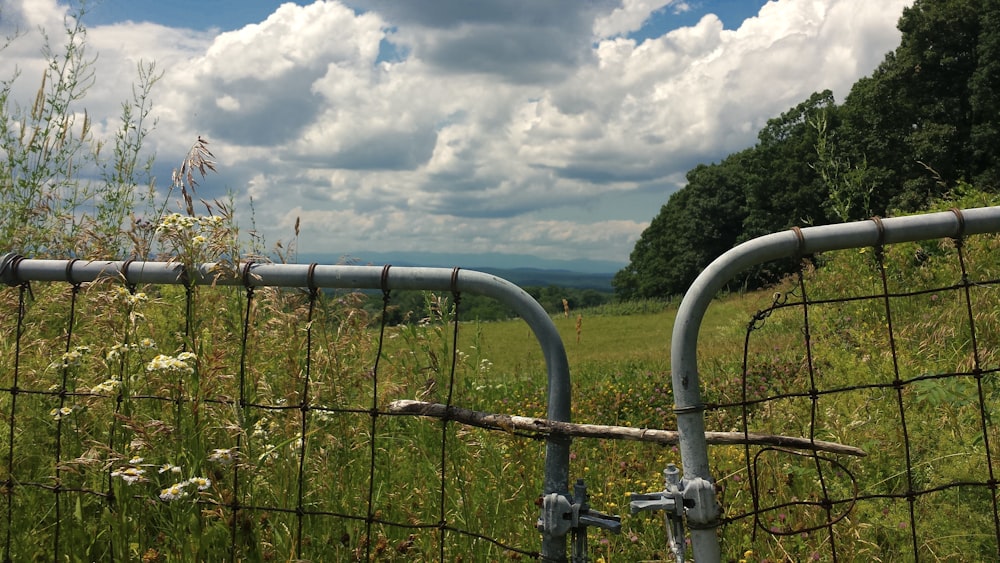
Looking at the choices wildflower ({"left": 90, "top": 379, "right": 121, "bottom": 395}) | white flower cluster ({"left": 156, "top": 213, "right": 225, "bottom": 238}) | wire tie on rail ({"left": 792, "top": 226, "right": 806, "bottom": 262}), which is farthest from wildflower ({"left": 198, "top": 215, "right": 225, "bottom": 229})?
wire tie on rail ({"left": 792, "top": 226, "right": 806, "bottom": 262})

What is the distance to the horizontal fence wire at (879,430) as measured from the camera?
2.23 meters

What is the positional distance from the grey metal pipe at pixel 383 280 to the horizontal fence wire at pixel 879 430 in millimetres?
455

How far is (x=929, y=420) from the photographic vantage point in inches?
156

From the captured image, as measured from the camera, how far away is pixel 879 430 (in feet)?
12.5

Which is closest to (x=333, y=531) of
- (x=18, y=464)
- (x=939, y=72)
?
(x=18, y=464)

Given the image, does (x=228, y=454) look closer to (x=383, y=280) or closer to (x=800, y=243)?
(x=383, y=280)

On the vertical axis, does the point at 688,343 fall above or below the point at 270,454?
above

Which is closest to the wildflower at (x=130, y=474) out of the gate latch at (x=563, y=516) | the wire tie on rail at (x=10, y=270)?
the wire tie on rail at (x=10, y=270)

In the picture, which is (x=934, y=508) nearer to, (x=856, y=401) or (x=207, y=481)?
(x=856, y=401)

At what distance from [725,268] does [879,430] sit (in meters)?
2.58

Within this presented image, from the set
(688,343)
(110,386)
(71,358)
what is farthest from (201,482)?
(688,343)

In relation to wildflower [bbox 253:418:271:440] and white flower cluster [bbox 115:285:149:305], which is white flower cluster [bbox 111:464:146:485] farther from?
white flower cluster [bbox 115:285:149:305]

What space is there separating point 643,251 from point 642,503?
166 ft

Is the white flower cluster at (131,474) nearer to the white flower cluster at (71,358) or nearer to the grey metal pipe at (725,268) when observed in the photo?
the white flower cluster at (71,358)
